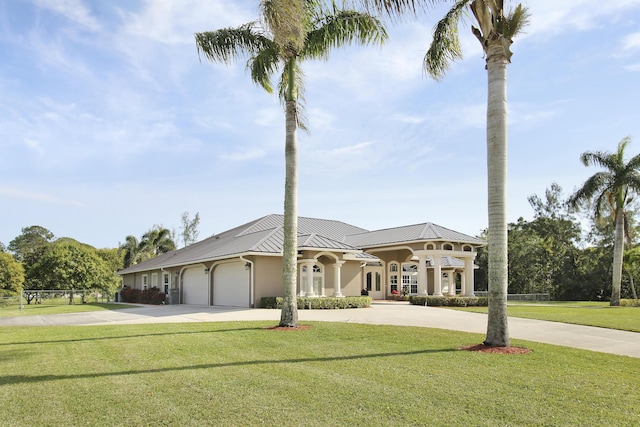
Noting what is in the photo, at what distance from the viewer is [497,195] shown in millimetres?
10242

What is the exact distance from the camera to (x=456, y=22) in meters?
12.0

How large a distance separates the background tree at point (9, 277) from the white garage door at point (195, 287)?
64.5 feet

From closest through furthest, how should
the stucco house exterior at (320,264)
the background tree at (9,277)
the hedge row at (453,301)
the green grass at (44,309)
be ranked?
the stucco house exterior at (320,264)
the green grass at (44,309)
the hedge row at (453,301)
the background tree at (9,277)

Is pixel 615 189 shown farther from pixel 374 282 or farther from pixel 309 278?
pixel 309 278

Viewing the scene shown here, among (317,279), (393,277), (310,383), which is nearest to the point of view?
(310,383)

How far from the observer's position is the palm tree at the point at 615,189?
96.1ft

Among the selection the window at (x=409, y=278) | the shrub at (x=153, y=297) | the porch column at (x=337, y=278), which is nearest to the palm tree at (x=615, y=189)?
the window at (x=409, y=278)

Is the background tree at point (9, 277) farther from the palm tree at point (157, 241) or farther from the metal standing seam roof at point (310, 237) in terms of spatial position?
the palm tree at point (157, 241)

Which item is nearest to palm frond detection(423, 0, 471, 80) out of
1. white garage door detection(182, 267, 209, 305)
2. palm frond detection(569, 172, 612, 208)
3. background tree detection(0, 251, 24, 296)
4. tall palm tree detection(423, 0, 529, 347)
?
tall palm tree detection(423, 0, 529, 347)

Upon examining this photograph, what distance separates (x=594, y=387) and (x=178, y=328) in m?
11.1

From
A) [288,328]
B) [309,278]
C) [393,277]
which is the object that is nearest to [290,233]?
[288,328]

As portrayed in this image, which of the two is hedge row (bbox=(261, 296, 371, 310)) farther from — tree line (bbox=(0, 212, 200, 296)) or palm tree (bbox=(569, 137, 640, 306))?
tree line (bbox=(0, 212, 200, 296))

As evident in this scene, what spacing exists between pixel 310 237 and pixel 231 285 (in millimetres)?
4971

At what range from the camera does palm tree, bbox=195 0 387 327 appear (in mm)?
14258
